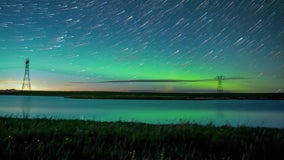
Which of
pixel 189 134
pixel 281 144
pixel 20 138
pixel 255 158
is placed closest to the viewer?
pixel 255 158

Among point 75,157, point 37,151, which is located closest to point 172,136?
point 75,157

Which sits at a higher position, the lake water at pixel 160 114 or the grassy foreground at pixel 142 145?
the grassy foreground at pixel 142 145

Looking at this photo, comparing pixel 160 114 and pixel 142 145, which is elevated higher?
pixel 142 145

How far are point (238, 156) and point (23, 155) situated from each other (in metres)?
5.72

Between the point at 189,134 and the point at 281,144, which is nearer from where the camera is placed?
the point at 281,144

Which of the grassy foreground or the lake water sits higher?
the grassy foreground

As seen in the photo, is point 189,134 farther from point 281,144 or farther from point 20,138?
point 20,138

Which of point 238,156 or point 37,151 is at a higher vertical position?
point 37,151

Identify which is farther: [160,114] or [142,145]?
[160,114]

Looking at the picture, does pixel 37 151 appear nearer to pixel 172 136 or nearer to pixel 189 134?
pixel 172 136

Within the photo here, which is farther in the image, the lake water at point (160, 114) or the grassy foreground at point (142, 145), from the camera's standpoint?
the lake water at point (160, 114)

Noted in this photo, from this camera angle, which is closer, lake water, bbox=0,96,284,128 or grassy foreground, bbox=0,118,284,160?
grassy foreground, bbox=0,118,284,160

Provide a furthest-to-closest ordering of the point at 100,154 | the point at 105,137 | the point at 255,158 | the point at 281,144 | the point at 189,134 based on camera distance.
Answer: the point at 189,134, the point at 105,137, the point at 281,144, the point at 255,158, the point at 100,154

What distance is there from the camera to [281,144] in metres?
9.95
